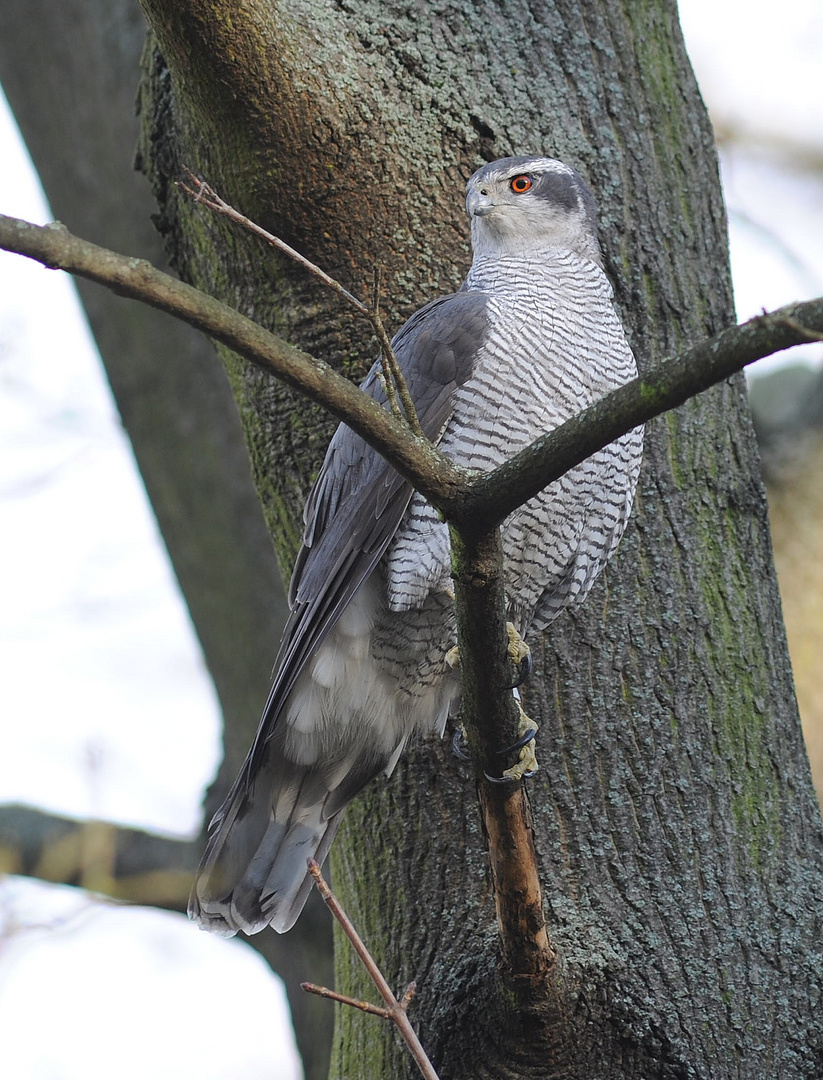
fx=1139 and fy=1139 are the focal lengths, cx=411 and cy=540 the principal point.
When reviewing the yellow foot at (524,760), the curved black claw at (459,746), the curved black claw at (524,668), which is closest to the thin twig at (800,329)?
the yellow foot at (524,760)

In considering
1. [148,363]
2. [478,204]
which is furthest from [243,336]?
[148,363]

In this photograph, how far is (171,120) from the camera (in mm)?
3193

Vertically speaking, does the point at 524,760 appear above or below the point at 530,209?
below

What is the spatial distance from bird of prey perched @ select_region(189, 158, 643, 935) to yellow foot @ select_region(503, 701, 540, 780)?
520 mm

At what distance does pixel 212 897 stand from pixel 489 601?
5.09 feet

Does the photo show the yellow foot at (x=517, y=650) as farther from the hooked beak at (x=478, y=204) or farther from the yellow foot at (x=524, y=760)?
the hooked beak at (x=478, y=204)

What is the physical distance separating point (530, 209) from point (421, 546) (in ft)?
3.71

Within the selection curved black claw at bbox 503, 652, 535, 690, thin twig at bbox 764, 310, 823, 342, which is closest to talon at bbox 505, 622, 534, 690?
curved black claw at bbox 503, 652, 535, 690

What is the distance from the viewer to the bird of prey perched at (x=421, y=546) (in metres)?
2.88

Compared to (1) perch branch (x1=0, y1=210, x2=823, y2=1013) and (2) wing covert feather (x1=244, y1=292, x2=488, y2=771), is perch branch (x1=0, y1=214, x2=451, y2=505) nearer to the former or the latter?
(1) perch branch (x1=0, y1=210, x2=823, y2=1013)

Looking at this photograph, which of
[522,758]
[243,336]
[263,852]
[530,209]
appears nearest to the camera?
[243,336]

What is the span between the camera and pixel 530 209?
334 centimetres

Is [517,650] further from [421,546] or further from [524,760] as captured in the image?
[421,546]

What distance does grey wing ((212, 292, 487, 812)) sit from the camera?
2.87 meters
